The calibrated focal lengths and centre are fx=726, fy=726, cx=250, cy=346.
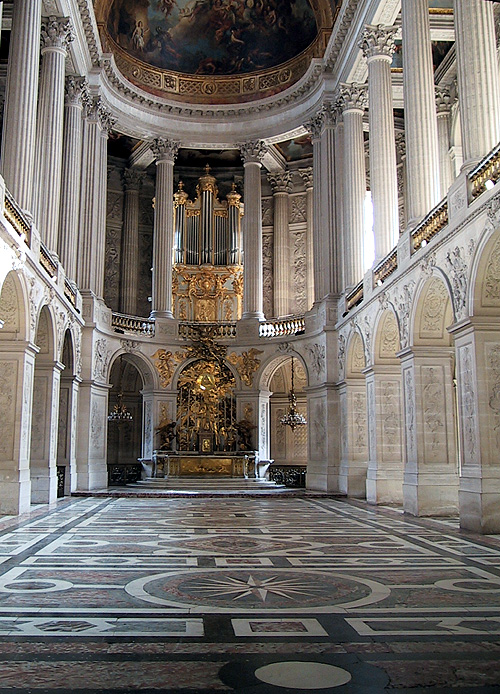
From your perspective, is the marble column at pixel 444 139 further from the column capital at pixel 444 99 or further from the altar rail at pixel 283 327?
the altar rail at pixel 283 327

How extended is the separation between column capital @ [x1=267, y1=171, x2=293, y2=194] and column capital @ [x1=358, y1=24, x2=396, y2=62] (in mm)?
11018

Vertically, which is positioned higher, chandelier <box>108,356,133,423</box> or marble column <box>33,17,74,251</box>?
marble column <box>33,17,74,251</box>

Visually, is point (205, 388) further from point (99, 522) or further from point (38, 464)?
point (99, 522)

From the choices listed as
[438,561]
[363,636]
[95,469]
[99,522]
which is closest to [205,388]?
[95,469]

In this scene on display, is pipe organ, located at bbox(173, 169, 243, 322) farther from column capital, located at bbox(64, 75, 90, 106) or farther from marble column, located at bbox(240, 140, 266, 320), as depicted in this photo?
column capital, located at bbox(64, 75, 90, 106)

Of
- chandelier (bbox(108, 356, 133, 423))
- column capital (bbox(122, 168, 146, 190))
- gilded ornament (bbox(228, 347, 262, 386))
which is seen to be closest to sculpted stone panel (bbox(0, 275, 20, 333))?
chandelier (bbox(108, 356, 133, 423))

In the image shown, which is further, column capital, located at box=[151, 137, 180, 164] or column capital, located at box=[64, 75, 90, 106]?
column capital, located at box=[151, 137, 180, 164]

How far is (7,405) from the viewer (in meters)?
15.6

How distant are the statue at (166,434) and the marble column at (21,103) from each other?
11.9 metres

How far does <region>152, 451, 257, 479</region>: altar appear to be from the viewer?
25609 mm

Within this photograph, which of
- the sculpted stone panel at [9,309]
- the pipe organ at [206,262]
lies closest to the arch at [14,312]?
the sculpted stone panel at [9,309]

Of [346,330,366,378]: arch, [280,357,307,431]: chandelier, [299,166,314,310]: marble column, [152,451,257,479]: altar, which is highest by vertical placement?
[299,166,314,310]: marble column

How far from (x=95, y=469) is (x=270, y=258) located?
12.7 meters

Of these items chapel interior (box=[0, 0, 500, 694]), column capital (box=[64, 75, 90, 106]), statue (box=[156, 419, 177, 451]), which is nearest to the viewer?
chapel interior (box=[0, 0, 500, 694])
